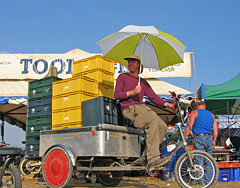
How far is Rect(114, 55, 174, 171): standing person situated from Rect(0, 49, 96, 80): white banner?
29.2ft

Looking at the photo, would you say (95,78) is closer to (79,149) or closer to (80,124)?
(80,124)

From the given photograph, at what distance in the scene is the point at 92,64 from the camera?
670 cm

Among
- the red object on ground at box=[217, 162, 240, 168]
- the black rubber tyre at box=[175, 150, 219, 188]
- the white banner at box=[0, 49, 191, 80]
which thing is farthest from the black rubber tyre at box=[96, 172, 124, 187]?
the white banner at box=[0, 49, 191, 80]

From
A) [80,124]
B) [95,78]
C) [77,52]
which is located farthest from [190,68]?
[80,124]

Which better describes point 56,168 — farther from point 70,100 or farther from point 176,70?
point 176,70

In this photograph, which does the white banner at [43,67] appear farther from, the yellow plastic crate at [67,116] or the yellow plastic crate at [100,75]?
the yellow plastic crate at [67,116]

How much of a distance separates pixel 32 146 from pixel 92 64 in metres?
2.37

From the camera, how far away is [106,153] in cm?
509

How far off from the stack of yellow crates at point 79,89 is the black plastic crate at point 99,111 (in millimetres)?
237

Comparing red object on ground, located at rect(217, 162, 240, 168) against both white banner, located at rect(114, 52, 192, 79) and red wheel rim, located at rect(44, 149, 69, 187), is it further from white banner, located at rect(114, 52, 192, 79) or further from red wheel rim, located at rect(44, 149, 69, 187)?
Result: white banner, located at rect(114, 52, 192, 79)

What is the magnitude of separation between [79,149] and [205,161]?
2195 millimetres

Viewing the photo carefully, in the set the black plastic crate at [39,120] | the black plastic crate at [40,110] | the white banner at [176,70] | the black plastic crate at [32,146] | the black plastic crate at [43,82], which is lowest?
the black plastic crate at [32,146]

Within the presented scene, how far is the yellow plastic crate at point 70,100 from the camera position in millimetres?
5945

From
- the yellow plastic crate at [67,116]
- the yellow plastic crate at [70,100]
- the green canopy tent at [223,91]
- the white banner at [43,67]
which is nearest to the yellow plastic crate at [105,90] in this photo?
the yellow plastic crate at [70,100]
